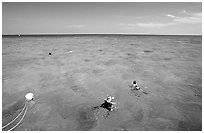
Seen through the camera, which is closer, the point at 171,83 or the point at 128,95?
the point at 128,95

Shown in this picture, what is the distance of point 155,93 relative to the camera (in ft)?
38.9

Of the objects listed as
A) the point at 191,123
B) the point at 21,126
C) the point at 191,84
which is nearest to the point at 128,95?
the point at 191,123

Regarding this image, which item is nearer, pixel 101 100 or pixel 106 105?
pixel 106 105

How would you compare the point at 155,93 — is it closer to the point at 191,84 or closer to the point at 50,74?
the point at 191,84

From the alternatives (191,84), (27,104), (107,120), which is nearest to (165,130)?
(107,120)

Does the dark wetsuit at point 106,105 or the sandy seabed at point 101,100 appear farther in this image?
the dark wetsuit at point 106,105

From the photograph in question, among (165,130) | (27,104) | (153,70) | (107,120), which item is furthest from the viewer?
(153,70)

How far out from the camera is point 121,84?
13.7 m

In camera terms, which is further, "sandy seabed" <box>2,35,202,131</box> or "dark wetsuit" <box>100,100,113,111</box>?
"dark wetsuit" <box>100,100,113,111</box>

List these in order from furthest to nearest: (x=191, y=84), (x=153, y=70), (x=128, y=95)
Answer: (x=153, y=70)
(x=191, y=84)
(x=128, y=95)

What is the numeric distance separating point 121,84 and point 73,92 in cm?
414

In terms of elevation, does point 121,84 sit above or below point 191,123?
above

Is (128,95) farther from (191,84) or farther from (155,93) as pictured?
(191,84)

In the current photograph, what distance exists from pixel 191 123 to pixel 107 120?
4336mm
